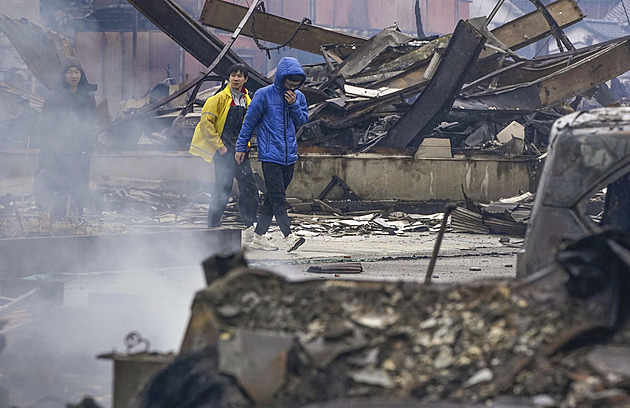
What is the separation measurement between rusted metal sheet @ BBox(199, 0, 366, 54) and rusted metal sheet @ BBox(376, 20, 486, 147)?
2.74 m

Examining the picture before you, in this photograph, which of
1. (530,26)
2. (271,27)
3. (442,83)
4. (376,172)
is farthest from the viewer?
(530,26)

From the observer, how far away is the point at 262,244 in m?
9.01

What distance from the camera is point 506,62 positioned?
1541cm

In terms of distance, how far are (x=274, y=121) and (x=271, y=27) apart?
22.4 feet

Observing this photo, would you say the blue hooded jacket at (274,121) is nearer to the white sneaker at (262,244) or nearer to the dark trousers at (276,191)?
the dark trousers at (276,191)

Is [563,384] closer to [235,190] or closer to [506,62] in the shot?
[235,190]

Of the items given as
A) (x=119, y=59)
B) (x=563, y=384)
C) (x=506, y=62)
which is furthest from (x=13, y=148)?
(x=119, y=59)

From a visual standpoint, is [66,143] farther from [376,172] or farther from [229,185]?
[376,172]

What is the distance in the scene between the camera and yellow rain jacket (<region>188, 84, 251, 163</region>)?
28.8 feet

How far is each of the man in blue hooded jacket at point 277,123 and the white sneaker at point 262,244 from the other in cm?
65

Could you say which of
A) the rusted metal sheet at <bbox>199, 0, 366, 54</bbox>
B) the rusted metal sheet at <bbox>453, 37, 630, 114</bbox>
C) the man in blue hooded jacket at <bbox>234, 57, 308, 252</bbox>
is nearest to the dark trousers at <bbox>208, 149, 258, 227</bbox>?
the man in blue hooded jacket at <bbox>234, 57, 308, 252</bbox>

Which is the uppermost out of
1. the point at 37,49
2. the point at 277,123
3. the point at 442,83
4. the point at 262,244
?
the point at 37,49

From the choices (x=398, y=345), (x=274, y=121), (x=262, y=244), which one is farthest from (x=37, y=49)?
(x=398, y=345)

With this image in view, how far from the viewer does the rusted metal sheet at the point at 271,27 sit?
14242mm
